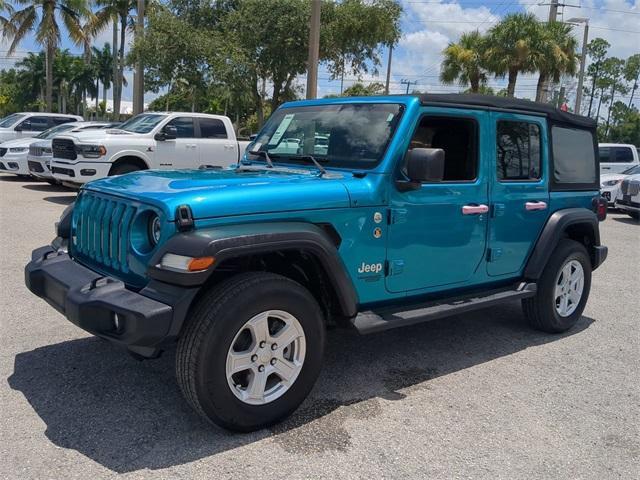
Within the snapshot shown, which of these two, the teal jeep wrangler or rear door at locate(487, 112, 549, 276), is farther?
rear door at locate(487, 112, 549, 276)

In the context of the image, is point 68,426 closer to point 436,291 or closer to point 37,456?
point 37,456

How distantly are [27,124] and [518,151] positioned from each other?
1577 cm

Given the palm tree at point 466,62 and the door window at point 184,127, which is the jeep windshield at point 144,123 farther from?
the palm tree at point 466,62

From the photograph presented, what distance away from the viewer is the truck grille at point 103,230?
3371mm

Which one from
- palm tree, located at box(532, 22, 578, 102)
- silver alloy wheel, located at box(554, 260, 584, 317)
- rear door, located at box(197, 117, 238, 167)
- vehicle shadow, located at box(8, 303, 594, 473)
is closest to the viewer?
vehicle shadow, located at box(8, 303, 594, 473)

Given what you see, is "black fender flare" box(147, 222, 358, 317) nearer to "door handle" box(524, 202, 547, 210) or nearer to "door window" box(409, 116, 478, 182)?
"door window" box(409, 116, 478, 182)

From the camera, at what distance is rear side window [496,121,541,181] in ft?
15.5

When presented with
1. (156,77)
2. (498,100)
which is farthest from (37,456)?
(156,77)

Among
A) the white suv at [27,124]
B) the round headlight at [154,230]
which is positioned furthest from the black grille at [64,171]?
the round headlight at [154,230]

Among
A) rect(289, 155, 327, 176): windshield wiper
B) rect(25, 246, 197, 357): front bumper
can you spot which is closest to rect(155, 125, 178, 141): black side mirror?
rect(289, 155, 327, 176): windshield wiper

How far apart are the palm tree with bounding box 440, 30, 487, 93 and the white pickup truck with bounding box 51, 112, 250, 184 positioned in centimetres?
1676

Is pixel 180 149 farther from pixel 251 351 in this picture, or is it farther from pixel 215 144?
pixel 251 351

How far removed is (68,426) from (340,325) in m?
1.64

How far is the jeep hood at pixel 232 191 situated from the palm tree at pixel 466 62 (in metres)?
A: 24.0
